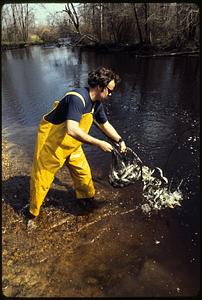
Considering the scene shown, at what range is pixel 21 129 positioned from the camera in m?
8.94

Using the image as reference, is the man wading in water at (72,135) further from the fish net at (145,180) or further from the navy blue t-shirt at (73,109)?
the fish net at (145,180)

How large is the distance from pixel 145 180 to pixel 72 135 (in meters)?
2.35

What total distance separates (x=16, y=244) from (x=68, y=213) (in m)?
0.96

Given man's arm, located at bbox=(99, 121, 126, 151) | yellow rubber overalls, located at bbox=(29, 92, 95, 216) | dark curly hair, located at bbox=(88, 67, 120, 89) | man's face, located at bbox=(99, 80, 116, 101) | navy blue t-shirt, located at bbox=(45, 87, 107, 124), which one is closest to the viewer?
navy blue t-shirt, located at bbox=(45, 87, 107, 124)

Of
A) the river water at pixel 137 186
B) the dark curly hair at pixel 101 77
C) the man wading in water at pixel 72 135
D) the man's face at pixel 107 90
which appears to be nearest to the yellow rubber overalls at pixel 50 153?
the man wading in water at pixel 72 135

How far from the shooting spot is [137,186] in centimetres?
545

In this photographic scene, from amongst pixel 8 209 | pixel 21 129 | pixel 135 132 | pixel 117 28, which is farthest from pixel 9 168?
pixel 117 28

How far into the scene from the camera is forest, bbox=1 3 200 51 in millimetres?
21641

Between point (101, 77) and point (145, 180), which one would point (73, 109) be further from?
point (145, 180)

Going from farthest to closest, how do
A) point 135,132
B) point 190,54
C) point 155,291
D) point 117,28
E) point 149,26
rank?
point 117,28
point 149,26
point 190,54
point 135,132
point 155,291

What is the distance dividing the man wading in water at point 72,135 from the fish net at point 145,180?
275 mm

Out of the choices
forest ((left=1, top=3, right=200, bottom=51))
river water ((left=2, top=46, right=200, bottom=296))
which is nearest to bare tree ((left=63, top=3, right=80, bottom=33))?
forest ((left=1, top=3, right=200, bottom=51))

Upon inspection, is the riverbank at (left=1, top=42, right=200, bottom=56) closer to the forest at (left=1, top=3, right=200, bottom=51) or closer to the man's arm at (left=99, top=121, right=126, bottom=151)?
the forest at (left=1, top=3, right=200, bottom=51)

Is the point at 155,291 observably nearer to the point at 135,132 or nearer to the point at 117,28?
the point at 135,132
